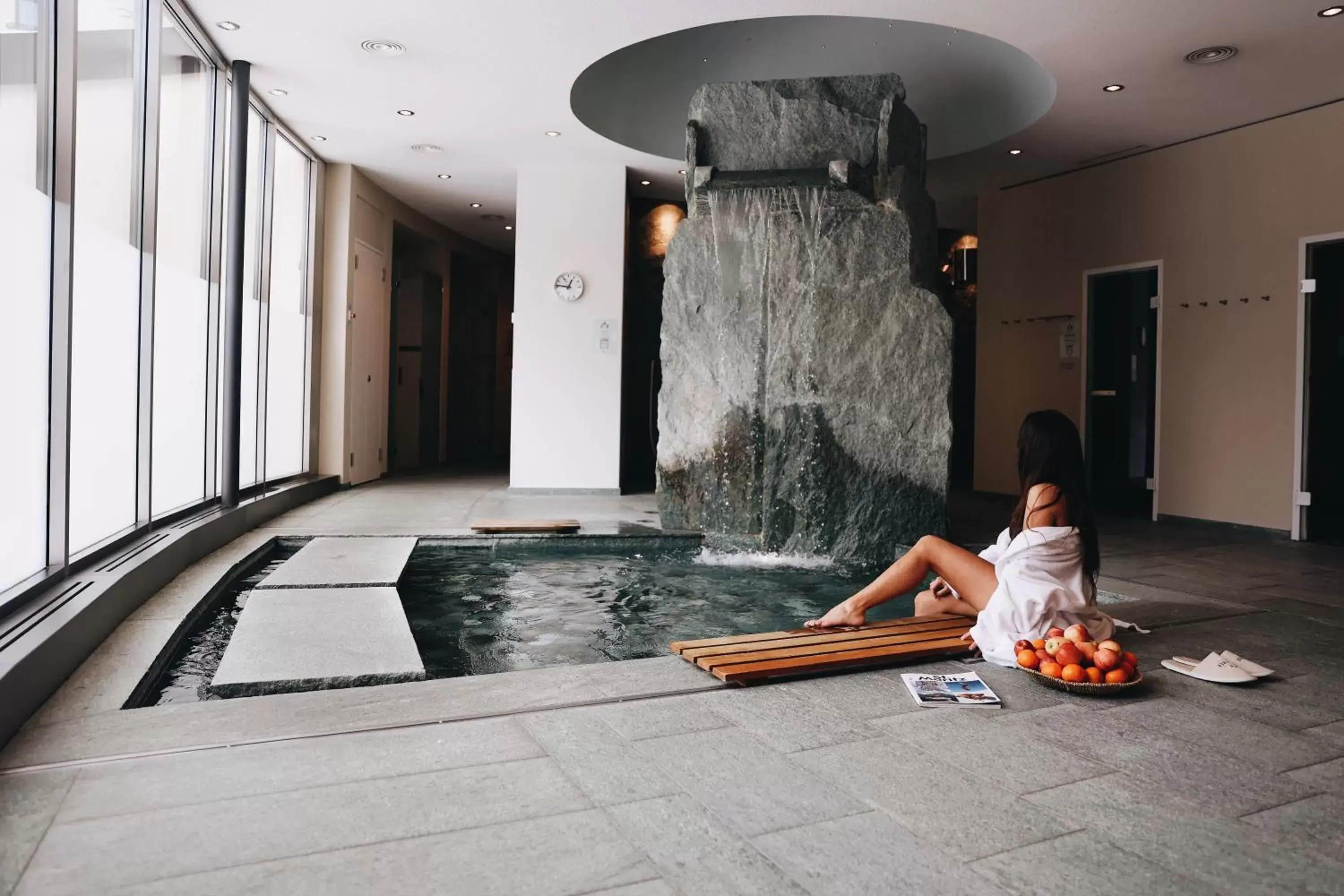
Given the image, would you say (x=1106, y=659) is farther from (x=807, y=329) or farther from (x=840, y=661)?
(x=807, y=329)

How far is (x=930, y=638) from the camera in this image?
10.9 feet

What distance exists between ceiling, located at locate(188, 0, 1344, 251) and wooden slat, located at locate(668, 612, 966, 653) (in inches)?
126

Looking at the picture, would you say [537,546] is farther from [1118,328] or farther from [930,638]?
[1118,328]

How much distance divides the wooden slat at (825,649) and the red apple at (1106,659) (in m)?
0.56

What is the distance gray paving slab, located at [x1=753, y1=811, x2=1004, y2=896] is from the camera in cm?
165

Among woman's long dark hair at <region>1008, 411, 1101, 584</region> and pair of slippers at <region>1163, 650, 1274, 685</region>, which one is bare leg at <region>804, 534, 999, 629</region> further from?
pair of slippers at <region>1163, 650, 1274, 685</region>

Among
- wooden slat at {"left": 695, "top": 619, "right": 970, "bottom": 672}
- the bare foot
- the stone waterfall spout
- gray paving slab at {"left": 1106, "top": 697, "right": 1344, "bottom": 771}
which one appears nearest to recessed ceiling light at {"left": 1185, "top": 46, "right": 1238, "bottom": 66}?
the stone waterfall spout

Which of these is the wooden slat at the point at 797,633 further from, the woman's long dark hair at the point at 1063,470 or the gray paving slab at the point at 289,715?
the woman's long dark hair at the point at 1063,470

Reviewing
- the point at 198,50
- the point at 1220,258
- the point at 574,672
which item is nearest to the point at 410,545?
Answer: the point at 574,672

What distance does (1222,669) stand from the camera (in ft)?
9.75

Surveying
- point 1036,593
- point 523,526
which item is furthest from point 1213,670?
point 523,526

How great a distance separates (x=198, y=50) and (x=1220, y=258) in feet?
23.8

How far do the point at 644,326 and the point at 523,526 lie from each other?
14.4 ft

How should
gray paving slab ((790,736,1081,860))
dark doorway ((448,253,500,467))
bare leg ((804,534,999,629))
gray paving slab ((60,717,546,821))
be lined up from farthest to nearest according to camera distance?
1. dark doorway ((448,253,500,467))
2. bare leg ((804,534,999,629))
3. gray paving slab ((60,717,546,821))
4. gray paving slab ((790,736,1081,860))
